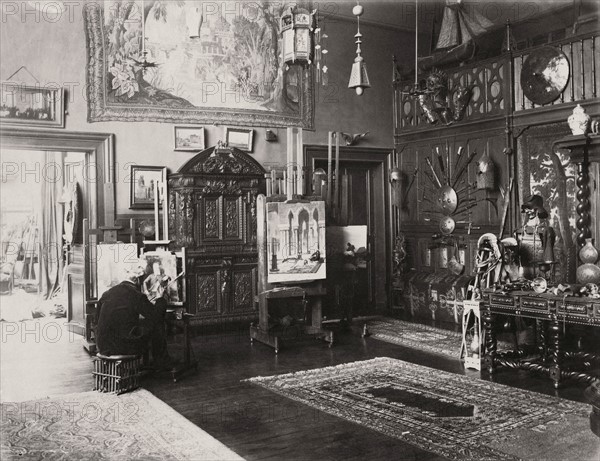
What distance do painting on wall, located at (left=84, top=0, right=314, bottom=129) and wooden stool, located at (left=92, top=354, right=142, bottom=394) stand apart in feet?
13.4

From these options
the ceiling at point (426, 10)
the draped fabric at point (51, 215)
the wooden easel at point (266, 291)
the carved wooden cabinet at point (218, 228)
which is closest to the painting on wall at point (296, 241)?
the wooden easel at point (266, 291)

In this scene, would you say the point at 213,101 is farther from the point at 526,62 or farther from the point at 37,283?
the point at 37,283

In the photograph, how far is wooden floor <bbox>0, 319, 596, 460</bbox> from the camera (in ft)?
15.8

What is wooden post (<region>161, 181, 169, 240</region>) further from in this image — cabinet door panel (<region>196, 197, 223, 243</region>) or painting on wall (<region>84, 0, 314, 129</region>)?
painting on wall (<region>84, 0, 314, 129</region>)

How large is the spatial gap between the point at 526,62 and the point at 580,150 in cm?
169

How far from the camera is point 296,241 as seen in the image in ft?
28.6

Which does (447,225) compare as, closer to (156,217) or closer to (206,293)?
(206,293)

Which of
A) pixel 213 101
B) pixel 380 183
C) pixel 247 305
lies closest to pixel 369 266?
pixel 380 183

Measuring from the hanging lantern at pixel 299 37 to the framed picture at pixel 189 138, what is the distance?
123 inches

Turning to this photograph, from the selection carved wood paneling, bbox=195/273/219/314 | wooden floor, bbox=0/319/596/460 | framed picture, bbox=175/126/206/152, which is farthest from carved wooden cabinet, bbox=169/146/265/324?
wooden floor, bbox=0/319/596/460

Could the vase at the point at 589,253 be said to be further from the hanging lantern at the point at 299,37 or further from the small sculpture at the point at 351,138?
the small sculpture at the point at 351,138

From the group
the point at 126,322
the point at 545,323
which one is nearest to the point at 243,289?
the point at 126,322

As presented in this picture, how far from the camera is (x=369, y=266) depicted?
11.7 metres

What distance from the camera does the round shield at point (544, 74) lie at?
8781 mm
